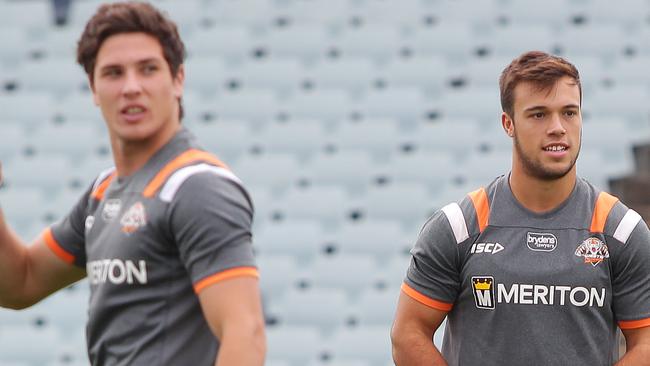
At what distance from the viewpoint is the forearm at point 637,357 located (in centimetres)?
304

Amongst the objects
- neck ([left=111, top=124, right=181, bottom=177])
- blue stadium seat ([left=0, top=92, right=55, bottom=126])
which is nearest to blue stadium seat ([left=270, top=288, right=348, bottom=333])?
blue stadium seat ([left=0, top=92, right=55, bottom=126])

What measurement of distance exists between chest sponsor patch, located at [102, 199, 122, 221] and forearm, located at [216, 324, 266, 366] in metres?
0.43

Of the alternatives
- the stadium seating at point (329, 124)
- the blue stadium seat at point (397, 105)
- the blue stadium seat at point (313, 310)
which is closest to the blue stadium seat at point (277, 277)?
the stadium seating at point (329, 124)

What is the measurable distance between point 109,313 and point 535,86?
1.26 meters

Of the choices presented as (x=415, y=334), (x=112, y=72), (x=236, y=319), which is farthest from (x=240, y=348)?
(x=415, y=334)

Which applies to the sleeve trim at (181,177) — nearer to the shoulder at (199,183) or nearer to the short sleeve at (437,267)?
the shoulder at (199,183)

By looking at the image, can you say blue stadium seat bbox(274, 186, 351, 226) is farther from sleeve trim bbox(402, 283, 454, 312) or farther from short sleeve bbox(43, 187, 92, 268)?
short sleeve bbox(43, 187, 92, 268)

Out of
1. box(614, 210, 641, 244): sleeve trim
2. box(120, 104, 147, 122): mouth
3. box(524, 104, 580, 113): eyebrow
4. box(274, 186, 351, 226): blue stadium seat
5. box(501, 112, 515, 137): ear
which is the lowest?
box(274, 186, 351, 226): blue stadium seat

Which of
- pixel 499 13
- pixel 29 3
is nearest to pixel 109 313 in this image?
pixel 499 13

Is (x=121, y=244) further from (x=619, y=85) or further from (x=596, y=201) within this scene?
(x=619, y=85)

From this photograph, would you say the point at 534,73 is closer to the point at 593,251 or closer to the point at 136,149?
the point at 593,251

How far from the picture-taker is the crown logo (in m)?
3.11

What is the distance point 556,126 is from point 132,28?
1.12m

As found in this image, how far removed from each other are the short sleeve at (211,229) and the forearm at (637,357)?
1.13 m
